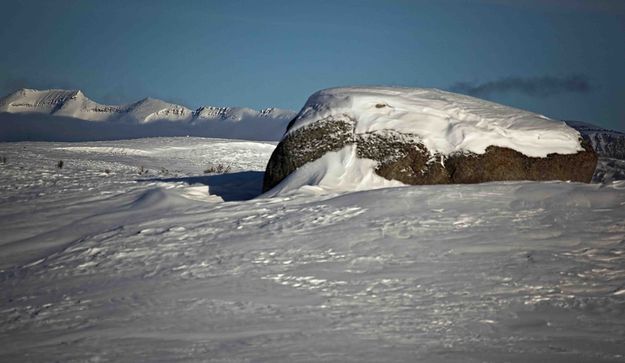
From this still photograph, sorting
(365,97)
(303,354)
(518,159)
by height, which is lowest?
(303,354)

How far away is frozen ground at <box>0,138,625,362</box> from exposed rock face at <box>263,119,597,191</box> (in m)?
0.75

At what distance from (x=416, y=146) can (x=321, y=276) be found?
4.43m

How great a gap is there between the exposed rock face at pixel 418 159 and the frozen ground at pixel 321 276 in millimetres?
750

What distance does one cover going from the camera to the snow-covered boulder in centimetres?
1027

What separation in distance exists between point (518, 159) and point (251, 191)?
4.42 m

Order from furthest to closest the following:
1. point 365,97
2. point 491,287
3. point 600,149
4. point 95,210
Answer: point 600,149 → point 365,97 → point 95,210 → point 491,287

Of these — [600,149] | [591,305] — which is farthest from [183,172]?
[591,305]

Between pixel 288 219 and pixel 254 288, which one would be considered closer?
pixel 254 288

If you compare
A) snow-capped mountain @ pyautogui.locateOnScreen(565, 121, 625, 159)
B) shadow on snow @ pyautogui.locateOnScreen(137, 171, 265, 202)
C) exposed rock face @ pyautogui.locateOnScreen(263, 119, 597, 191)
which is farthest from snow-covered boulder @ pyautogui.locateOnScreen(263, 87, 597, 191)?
snow-capped mountain @ pyautogui.locateOnScreen(565, 121, 625, 159)

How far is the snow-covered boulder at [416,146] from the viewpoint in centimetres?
1027

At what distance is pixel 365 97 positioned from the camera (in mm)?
10969

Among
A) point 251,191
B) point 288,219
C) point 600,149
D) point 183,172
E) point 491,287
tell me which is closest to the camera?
point 491,287

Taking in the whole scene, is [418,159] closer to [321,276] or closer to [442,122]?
[442,122]

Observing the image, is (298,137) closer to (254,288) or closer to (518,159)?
(518,159)
